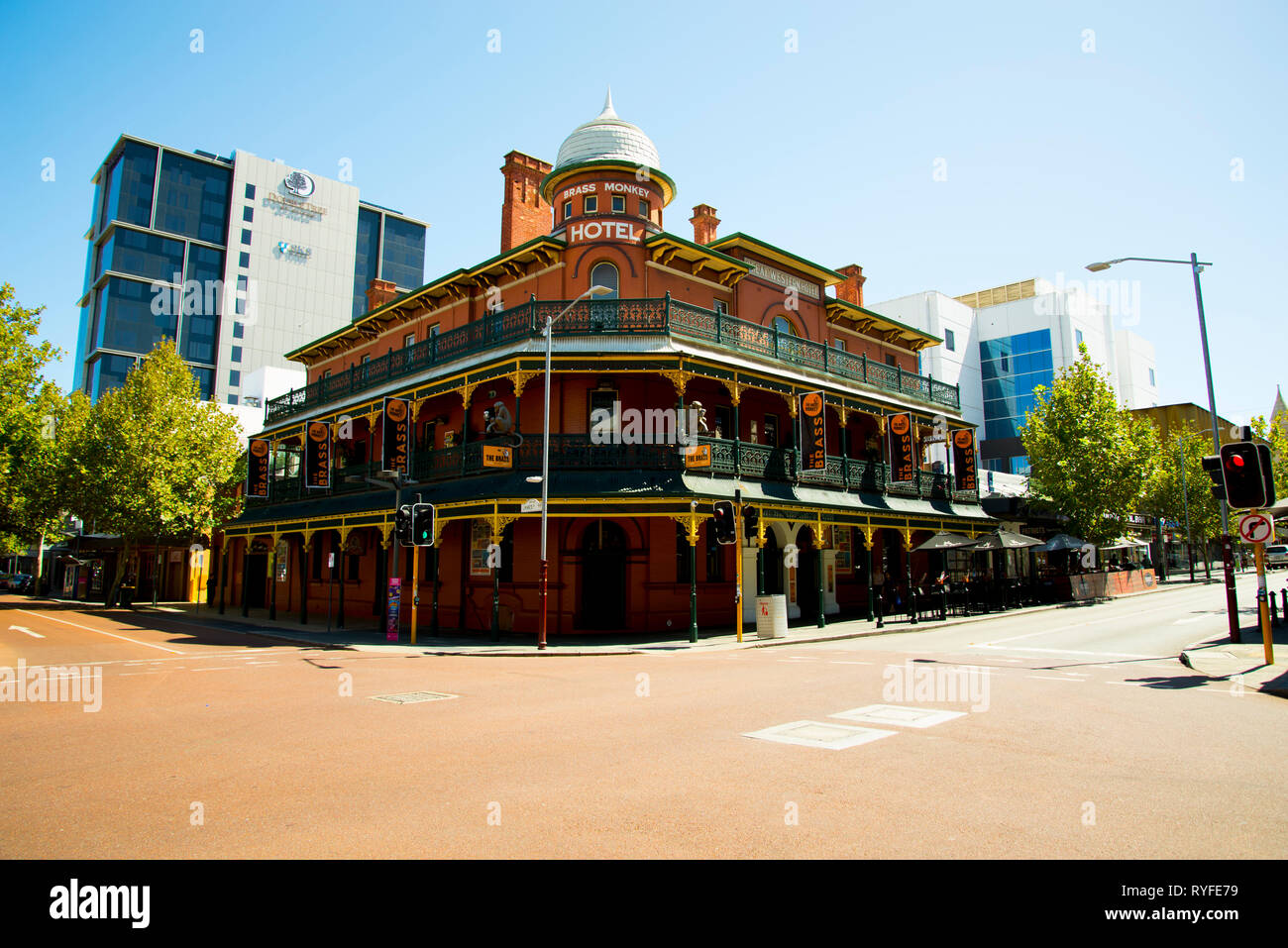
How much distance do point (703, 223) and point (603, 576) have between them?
47.0 ft

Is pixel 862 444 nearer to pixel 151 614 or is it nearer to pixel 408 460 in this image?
pixel 408 460

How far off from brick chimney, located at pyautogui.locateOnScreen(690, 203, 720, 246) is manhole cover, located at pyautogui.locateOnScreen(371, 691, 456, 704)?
2154cm

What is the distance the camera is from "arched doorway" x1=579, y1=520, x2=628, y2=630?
2311 cm

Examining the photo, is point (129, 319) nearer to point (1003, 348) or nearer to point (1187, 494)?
point (1003, 348)

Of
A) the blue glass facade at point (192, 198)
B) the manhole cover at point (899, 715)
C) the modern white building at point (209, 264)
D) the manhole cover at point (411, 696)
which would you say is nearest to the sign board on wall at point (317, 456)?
the manhole cover at point (411, 696)

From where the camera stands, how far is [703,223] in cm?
2877

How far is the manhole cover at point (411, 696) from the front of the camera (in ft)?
36.0

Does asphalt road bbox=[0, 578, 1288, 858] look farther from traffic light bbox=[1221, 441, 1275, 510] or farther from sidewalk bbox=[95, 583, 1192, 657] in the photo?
sidewalk bbox=[95, 583, 1192, 657]

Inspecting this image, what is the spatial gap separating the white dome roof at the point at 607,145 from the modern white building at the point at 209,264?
78.5m

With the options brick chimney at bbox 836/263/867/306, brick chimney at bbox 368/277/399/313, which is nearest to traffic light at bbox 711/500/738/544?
brick chimney at bbox 836/263/867/306

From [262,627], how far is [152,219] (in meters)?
89.2

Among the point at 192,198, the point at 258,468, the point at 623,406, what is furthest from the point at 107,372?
the point at 623,406
